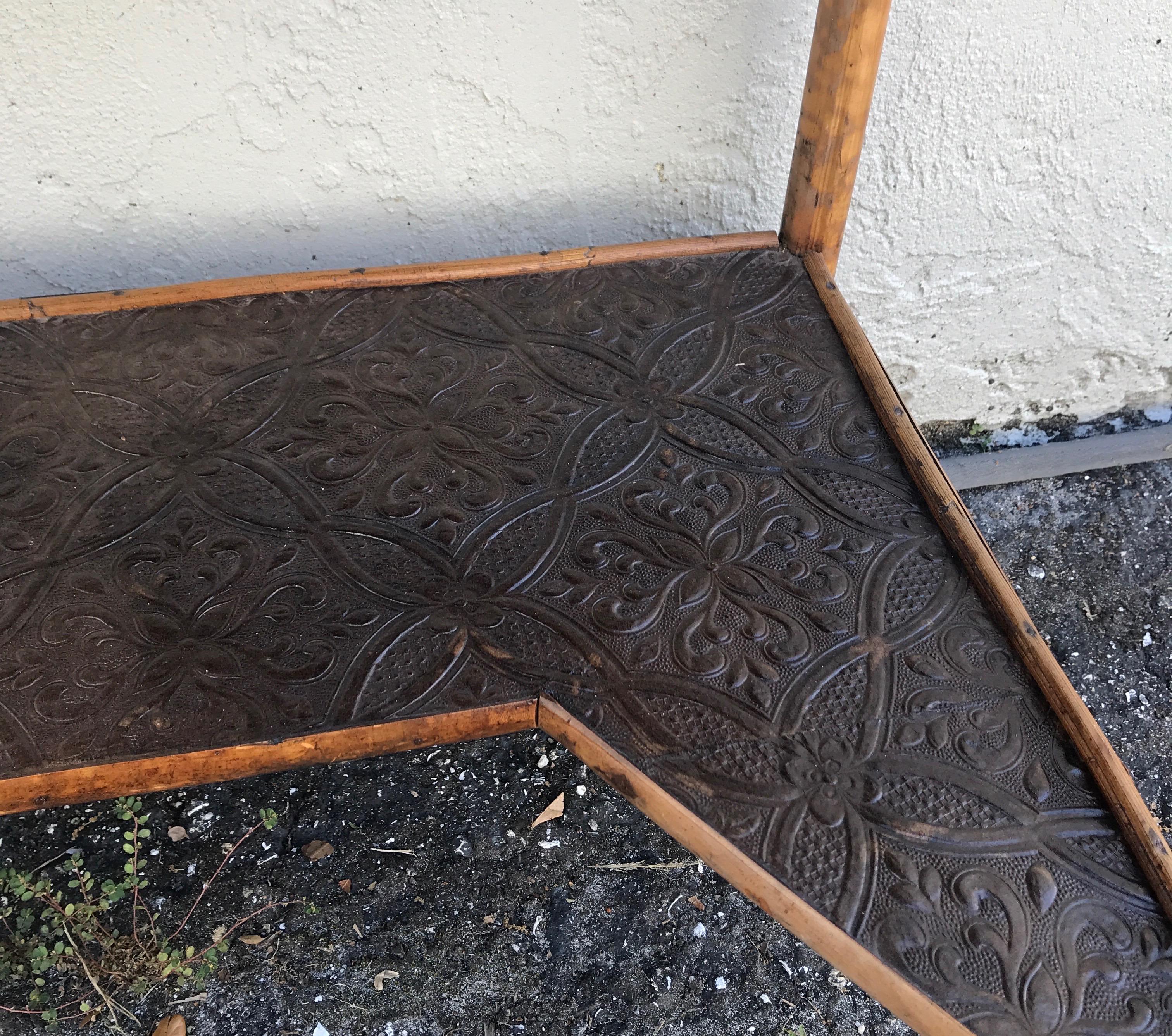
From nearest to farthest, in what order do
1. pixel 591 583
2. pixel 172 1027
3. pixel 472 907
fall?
1. pixel 591 583
2. pixel 172 1027
3. pixel 472 907

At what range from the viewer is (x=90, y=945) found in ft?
3.49

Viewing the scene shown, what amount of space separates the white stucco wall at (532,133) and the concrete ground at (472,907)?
2.17ft

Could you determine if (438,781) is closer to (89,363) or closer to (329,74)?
(89,363)

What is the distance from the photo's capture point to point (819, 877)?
640 millimetres

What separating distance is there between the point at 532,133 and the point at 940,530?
0.65 metres

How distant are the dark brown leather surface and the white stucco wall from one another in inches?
6.5

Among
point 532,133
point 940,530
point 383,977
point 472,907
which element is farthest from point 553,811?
point 532,133

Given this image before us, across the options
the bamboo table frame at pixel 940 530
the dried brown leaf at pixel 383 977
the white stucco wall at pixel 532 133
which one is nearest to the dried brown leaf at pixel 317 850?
the dried brown leaf at pixel 383 977

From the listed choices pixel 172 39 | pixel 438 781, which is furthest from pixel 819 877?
pixel 172 39

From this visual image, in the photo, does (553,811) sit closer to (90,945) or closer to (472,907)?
(472,907)

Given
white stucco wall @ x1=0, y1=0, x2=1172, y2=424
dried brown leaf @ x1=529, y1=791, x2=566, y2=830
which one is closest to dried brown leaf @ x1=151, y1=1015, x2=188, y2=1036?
dried brown leaf @ x1=529, y1=791, x2=566, y2=830

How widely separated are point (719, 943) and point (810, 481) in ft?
1.96

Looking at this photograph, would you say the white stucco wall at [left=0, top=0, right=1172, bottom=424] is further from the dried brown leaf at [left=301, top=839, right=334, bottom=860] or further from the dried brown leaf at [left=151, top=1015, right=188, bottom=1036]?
the dried brown leaf at [left=151, top=1015, right=188, bottom=1036]

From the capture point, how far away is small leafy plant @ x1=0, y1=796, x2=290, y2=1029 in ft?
3.36
